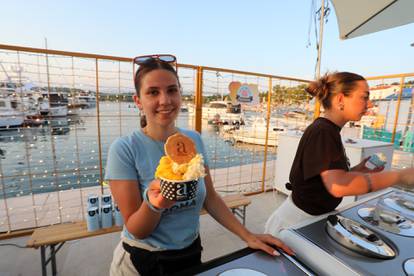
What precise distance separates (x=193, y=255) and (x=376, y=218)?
854mm

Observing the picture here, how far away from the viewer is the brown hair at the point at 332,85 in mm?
1229

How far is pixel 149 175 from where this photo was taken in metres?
0.93

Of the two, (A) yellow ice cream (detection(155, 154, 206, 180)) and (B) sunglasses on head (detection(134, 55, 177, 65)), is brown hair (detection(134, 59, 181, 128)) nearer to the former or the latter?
(B) sunglasses on head (detection(134, 55, 177, 65))

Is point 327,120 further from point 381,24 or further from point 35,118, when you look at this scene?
point 35,118

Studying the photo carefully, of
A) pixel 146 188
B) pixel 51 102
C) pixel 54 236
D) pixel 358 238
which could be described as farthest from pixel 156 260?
pixel 51 102

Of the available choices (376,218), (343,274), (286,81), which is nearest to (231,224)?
(343,274)

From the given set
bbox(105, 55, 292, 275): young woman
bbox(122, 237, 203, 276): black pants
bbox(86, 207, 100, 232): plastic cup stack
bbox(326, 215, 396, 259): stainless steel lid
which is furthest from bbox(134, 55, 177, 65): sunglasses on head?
bbox(86, 207, 100, 232): plastic cup stack

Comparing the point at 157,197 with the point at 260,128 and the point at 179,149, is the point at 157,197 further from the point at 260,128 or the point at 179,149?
the point at 260,128

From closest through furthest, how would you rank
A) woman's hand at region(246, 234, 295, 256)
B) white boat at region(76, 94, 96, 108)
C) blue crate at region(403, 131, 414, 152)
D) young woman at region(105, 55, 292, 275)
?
woman's hand at region(246, 234, 295, 256)
young woman at region(105, 55, 292, 275)
white boat at region(76, 94, 96, 108)
blue crate at region(403, 131, 414, 152)

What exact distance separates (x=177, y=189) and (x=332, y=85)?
1.20 m

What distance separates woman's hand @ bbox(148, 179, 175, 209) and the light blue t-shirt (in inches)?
9.6

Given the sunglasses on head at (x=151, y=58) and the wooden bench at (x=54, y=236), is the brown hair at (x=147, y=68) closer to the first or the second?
the sunglasses on head at (x=151, y=58)

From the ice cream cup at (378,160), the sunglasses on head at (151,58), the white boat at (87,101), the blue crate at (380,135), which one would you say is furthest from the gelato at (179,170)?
the blue crate at (380,135)

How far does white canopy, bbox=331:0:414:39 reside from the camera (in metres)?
1.83
